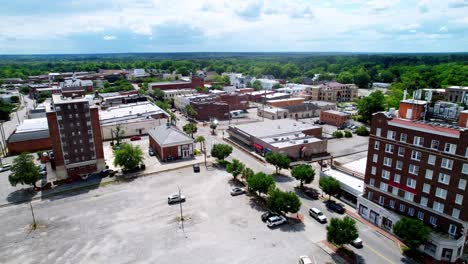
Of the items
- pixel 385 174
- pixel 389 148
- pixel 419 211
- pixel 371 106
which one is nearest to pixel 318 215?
pixel 385 174

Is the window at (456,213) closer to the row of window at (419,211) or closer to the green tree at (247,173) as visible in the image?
the row of window at (419,211)

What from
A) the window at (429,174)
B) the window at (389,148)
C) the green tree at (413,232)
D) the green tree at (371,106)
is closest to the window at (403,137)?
the window at (389,148)

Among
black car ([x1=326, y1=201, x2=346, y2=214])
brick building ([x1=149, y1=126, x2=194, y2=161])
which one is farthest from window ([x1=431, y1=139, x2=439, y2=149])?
brick building ([x1=149, y1=126, x2=194, y2=161])

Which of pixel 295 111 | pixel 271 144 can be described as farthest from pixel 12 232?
pixel 295 111

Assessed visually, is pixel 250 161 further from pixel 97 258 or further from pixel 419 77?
pixel 419 77

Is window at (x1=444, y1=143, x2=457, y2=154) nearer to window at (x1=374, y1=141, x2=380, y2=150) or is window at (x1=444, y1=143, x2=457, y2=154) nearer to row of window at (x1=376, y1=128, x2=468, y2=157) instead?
row of window at (x1=376, y1=128, x2=468, y2=157)

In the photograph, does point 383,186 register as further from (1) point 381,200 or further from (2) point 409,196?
(2) point 409,196

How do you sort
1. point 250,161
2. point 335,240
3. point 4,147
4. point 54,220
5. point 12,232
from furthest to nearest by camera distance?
point 4,147
point 250,161
point 54,220
point 12,232
point 335,240
